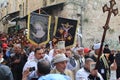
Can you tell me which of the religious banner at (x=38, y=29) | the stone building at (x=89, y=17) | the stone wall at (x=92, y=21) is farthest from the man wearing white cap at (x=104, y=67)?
the stone wall at (x=92, y=21)

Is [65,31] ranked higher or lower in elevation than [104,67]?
higher

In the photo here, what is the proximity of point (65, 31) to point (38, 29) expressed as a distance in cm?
115

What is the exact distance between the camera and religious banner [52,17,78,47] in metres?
12.4

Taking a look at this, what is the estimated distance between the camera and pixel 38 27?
463 inches

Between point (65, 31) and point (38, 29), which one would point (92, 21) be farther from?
point (38, 29)

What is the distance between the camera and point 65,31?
1263 cm

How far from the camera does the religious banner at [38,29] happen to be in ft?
38.2

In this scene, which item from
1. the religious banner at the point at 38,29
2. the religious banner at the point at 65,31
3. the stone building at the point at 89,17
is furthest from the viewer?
the stone building at the point at 89,17

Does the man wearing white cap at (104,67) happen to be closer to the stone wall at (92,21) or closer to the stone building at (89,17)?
the stone building at (89,17)

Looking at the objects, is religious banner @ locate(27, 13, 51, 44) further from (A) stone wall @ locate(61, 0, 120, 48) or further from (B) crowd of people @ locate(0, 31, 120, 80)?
(A) stone wall @ locate(61, 0, 120, 48)

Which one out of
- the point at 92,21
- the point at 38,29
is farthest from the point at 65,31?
the point at 92,21

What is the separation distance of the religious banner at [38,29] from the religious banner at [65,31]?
47cm

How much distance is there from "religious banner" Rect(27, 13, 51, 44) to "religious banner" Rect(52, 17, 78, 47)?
18.5 inches

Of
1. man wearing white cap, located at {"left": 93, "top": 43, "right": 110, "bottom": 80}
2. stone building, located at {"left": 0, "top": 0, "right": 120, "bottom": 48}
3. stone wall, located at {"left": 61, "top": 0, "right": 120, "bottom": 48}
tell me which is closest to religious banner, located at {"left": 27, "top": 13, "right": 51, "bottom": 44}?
man wearing white cap, located at {"left": 93, "top": 43, "right": 110, "bottom": 80}
